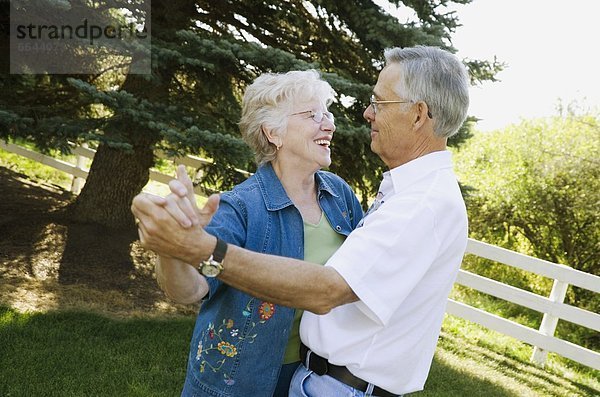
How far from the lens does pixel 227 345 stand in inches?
79.6

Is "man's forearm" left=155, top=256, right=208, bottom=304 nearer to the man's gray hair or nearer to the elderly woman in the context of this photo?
the elderly woman

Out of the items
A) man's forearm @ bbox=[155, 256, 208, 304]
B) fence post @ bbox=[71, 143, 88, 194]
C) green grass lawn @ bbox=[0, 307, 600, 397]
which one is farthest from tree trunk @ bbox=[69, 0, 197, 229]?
man's forearm @ bbox=[155, 256, 208, 304]

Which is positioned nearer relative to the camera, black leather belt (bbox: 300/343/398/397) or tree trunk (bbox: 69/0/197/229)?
black leather belt (bbox: 300/343/398/397)

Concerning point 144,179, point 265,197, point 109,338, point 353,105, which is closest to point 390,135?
point 265,197

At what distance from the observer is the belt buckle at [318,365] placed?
178 centimetres

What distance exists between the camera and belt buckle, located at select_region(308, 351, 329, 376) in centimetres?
178

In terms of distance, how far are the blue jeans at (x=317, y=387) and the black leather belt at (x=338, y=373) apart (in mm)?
11

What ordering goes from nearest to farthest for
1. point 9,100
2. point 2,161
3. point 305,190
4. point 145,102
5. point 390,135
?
point 390,135 < point 305,190 < point 145,102 < point 9,100 < point 2,161

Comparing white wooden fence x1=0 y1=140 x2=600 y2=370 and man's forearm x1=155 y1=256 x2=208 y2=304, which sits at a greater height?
man's forearm x1=155 y1=256 x2=208 y2=304

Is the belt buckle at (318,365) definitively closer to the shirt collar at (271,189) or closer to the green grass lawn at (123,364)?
the shirt collar at (271,189)

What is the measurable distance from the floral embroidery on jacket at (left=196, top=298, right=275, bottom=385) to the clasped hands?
672 mm

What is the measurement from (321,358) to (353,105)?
441 centimetres

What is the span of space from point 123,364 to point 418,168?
323 centimetres

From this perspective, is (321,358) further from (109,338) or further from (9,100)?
(9,100)
